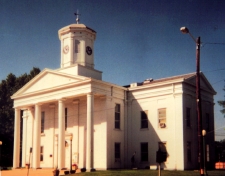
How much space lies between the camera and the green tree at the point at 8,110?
6462 cm

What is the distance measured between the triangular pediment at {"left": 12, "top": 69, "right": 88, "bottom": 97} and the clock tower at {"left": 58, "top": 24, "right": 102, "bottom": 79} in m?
1.86

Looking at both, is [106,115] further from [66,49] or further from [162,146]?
[66,49]

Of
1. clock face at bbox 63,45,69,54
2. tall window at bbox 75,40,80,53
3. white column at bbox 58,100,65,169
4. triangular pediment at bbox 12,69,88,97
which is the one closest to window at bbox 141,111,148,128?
triangular pediment at bbox 12,69,88,97

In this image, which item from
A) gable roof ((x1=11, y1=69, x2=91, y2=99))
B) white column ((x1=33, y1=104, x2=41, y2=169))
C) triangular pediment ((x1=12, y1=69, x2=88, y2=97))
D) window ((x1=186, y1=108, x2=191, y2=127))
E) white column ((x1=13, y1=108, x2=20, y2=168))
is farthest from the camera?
white column ((x1=13, y1=108, x2=20, y2=168))

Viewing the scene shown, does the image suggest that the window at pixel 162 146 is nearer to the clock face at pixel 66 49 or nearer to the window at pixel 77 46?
the window at pixel 77 46

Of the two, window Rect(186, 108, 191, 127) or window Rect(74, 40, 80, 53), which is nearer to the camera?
window Rect(186, 108, 191, 127)

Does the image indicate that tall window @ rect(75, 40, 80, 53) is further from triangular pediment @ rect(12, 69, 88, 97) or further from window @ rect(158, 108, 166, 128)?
window @ rect(158, 108, 166, 128)

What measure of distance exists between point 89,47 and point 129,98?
834cm

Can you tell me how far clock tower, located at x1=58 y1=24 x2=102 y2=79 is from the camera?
4272 centimetres

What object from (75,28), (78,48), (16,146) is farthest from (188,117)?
(16,146)

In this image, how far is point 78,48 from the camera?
141 feet

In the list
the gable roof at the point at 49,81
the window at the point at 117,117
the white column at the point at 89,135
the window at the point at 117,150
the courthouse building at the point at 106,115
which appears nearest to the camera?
the white column at the point at 89,135

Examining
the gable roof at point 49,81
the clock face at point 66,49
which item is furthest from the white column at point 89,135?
the clock face at point 66,49

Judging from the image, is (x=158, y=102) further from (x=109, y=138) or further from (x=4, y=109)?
(x=4, y=109)
